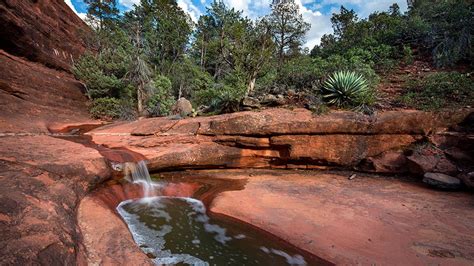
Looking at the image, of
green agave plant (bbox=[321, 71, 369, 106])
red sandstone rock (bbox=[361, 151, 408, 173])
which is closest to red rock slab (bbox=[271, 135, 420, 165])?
red sandstone rock (bbox=[361, 151, 408, 173])

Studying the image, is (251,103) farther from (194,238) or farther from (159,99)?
(159,99)

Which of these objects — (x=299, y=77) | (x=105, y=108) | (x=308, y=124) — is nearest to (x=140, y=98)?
(x=105, y=108)

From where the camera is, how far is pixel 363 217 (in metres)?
4.71

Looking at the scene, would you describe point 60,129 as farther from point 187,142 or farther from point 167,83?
point 167,83

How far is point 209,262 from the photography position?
11.8ft

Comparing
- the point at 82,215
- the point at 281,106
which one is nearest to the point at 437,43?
the point at 281,106

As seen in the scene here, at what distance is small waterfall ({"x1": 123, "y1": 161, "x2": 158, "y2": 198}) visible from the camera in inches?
236

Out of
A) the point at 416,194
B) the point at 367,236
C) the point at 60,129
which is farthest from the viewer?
the point at 60,129

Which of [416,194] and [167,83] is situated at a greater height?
[167,83]

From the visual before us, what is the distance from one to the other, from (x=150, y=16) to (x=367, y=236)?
24976mm

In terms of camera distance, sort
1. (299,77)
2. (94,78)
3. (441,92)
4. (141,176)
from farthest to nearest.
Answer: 1. (94,78)
2. (299,77)
3. (441,92)
4. (141,176)

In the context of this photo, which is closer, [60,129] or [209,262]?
[209,262]

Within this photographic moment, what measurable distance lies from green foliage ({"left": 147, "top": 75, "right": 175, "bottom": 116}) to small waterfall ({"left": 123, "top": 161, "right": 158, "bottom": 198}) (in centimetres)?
963

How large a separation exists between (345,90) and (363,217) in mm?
4959
